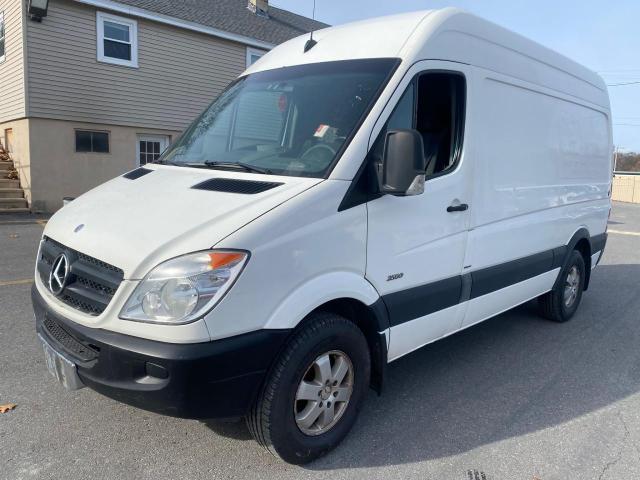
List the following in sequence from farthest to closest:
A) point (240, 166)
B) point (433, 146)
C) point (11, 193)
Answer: point (11, 193) → point (433, 146) → point (240, 166)

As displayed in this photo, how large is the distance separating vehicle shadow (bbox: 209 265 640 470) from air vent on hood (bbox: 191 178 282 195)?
4.85ft

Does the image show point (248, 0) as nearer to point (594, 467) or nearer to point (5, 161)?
point (5, 161)

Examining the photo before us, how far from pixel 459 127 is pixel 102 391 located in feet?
9.10

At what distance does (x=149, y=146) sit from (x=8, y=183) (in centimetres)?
364

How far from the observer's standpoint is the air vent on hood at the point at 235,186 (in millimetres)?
2844

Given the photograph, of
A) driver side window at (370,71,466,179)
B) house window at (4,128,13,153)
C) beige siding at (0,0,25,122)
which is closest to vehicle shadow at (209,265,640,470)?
driver side window at (370,71,466,179)

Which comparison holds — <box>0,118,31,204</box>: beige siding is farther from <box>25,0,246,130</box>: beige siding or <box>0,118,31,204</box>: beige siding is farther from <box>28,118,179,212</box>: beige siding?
<box>25,0,246,130</box>: beige siding

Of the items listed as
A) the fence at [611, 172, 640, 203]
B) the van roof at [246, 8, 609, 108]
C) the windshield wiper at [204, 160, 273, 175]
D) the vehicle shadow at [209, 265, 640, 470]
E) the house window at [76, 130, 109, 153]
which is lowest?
the fence at [611, 172, 640, 203]

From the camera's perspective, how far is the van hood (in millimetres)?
2496

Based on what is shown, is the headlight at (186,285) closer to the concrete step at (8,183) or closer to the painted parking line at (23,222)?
the painted parking line at (23,222)

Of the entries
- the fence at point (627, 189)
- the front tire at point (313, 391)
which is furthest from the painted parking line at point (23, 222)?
the fence at point (627, 189)

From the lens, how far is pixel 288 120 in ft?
11.2

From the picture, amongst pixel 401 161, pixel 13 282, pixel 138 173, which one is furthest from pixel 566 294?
pixel 13 282

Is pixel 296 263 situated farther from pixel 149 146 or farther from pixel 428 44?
pixel 149 146
